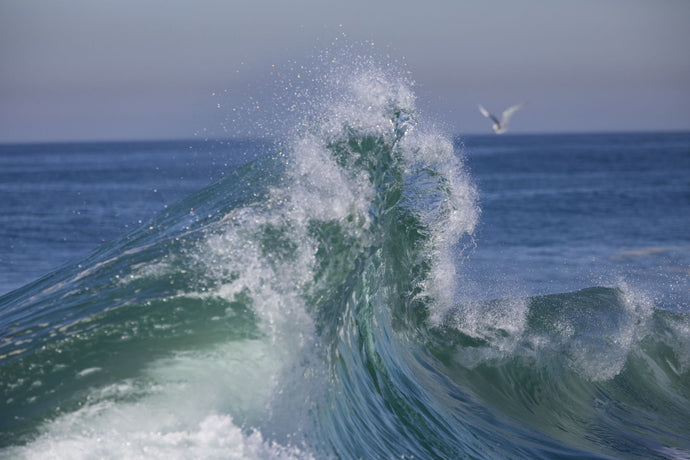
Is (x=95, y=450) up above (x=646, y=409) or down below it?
below

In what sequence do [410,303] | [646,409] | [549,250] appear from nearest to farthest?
1. [646,409]
2. [410,303]
3. [549,250]

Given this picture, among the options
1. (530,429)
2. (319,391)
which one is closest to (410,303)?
(530,429)

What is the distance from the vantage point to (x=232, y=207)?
19.3ft

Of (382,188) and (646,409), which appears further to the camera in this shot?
(646,409)

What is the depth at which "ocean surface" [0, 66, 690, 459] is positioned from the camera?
4.15 m

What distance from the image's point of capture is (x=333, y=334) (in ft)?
17.4

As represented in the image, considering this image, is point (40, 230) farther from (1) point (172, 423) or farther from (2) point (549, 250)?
(1) point (172, 423)

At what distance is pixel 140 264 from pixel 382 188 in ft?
7.07

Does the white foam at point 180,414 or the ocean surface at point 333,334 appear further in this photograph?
the ocean surface at point 333,334

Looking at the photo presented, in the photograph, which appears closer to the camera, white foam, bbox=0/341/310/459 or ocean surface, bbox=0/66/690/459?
white foam, bbox=0/341/310/459

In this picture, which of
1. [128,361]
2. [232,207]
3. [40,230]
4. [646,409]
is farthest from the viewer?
[40,230]

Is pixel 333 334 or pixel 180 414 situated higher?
pixel 333 334

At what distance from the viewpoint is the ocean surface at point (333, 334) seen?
4.15 meters

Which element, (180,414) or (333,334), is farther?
(333,334)
